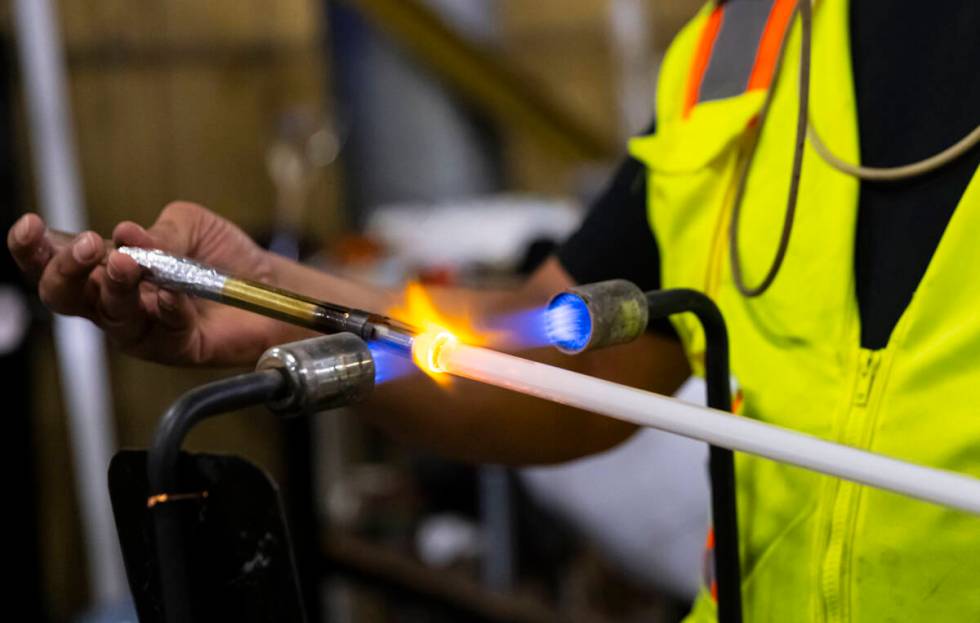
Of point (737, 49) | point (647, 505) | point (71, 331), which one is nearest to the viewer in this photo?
point (737, 49)

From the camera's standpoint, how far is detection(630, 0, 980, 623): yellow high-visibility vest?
587mm

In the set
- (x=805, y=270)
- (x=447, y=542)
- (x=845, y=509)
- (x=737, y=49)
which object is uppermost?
(x=737, y=49)

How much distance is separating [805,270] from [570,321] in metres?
0.23

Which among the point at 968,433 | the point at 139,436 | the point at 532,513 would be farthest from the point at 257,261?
the point at 139,436

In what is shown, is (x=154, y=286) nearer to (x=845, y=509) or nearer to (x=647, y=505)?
(x=845, y=509)

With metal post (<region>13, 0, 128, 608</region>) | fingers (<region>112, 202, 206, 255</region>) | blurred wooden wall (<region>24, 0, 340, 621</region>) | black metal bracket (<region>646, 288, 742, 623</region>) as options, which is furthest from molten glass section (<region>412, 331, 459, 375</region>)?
blurred wooden wall (<region>24, 0, 340, 621</region>)

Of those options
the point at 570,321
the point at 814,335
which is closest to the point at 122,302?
the point at 570,321

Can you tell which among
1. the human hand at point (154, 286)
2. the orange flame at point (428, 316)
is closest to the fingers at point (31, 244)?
the human hand at point (154, 286)

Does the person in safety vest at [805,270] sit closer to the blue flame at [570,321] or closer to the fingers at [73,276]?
the fingers at [73,276]

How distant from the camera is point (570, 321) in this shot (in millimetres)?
505

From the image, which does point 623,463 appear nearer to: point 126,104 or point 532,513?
point 532,513

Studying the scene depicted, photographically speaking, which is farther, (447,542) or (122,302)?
(447,542)

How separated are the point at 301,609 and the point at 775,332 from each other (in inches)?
14.8

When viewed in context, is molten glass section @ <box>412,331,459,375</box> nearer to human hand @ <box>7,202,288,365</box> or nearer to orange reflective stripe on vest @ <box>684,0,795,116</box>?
human hand @ <box>7,202,288,365</box>
